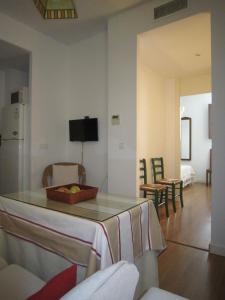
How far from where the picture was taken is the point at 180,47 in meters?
3.49

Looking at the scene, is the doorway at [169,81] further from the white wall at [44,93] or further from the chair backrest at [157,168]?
the white wall at [44,93]

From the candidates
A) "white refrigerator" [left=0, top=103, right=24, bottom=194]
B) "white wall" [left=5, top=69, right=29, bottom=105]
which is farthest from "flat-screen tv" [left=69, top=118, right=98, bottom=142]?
"white wall" [left=5, top=69, right=29, bottom=105]

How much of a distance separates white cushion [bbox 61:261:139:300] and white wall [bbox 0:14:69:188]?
2.97 metres

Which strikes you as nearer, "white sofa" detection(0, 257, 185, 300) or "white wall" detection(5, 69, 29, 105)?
"white sofa" detection(0, 257, 185, 300)

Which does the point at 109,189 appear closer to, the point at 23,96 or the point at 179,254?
the point at 179,254

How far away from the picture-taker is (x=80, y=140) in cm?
363

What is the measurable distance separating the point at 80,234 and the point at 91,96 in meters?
2.85

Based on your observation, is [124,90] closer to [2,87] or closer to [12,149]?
[12,149]

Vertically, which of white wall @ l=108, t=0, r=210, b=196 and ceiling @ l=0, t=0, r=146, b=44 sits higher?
ceiling @ l=0, t=0, r=146, b=44

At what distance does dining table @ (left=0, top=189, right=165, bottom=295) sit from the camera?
45.8 inches

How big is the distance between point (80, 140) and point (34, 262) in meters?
2.37

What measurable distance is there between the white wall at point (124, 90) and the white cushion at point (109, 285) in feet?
7.24

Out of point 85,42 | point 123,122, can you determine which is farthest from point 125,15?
point 123,122

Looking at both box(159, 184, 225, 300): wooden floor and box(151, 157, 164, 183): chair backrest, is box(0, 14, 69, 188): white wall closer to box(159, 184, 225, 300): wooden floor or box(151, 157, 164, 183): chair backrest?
box(151, 157, 164, 183): chair backrest
